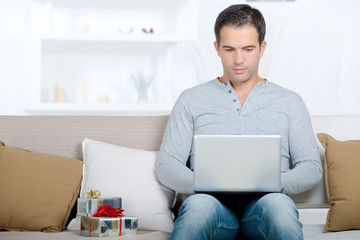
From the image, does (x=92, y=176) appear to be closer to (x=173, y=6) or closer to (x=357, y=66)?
(x=173, y=6)

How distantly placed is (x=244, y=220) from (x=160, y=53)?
8.63 ft

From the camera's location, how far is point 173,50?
407 centimetres

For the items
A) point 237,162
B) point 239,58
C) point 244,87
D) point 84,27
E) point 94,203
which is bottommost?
point 94,203

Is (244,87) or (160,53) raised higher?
(160,53)

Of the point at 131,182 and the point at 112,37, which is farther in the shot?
the point at 112,37

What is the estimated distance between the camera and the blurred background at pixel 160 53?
4.09 metres

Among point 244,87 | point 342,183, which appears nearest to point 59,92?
point 244,87

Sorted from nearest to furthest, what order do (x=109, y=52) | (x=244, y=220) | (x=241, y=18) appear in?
(x=244, y=220) < (x=241, y=18) < (x=109, y=52)

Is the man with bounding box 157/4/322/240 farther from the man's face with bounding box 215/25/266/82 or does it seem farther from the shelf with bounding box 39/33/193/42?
the shelf with bounding box 39/33/193/42

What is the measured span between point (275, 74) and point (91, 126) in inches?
87.5

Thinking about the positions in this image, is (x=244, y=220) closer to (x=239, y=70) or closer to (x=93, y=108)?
(x=239, y=70)

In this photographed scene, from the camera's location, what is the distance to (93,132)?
7.42 ft

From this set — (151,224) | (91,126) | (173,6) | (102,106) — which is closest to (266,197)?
(151,224)

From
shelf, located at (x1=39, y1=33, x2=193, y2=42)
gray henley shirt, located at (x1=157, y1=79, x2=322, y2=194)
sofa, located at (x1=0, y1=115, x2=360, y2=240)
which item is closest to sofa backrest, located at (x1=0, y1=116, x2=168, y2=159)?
sofa, located at (x1=0, y1=115, x2=360, y2=240)
